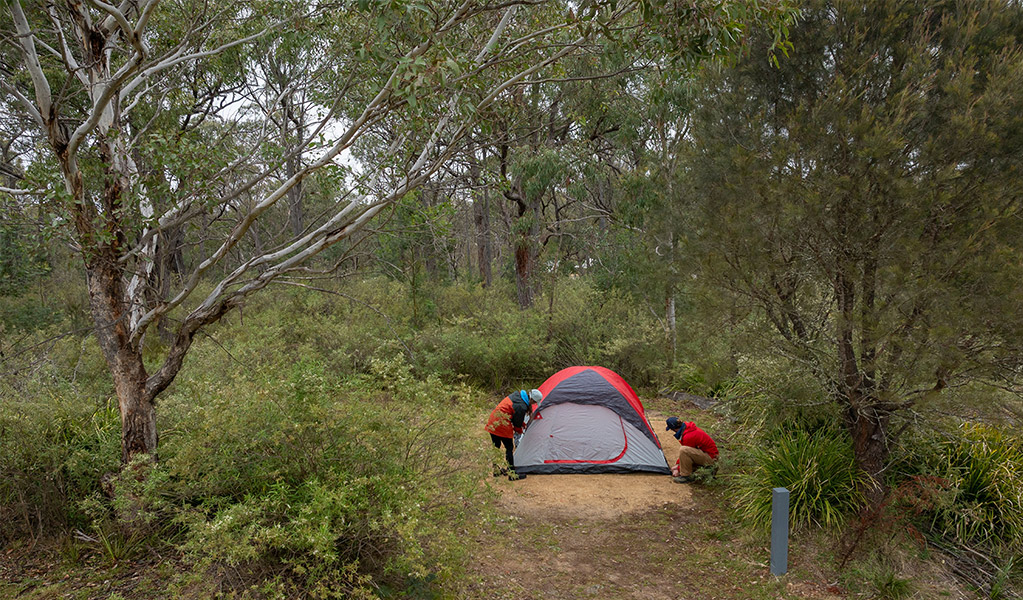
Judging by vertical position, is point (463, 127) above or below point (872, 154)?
above

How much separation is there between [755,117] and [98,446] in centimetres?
624

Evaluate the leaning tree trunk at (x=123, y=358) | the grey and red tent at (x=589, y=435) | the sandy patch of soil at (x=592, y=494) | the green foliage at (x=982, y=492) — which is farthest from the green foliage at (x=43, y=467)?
the green foliage at (x=982, y=492)

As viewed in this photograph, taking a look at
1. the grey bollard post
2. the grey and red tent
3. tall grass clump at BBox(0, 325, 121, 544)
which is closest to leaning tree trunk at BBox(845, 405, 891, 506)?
the grey bollard post

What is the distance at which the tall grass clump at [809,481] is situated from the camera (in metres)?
5.15

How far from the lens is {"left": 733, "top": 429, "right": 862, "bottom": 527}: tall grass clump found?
5148mm

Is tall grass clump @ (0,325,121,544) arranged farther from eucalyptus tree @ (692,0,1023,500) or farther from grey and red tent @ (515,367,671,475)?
eucalyptus tree @ (692,0,1023,500)

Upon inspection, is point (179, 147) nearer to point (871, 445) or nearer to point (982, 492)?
point (871, 445)

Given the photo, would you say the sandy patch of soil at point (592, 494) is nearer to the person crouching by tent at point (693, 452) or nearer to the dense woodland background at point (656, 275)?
the person crouching by tent at point (693, 452)

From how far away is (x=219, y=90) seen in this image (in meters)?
10.5

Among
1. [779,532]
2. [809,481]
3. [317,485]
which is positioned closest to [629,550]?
[779,532]

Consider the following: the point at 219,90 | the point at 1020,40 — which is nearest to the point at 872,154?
the point at 1020,40

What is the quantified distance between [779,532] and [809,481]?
938mm

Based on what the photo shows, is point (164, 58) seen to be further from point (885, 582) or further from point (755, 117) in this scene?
point (885, 582)

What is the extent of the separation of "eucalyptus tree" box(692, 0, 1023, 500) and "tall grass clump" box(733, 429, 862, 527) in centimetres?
24
